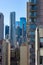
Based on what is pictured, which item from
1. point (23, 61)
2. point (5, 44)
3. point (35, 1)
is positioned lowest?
point (23, 61)

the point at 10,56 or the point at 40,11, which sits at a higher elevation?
the point at 40,11

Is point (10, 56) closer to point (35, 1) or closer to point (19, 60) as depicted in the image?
point (19, 60)

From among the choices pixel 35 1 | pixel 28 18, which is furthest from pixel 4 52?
pixel 35 1

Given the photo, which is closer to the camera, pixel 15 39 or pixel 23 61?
pixel 23 61

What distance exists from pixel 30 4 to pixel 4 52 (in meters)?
9.39

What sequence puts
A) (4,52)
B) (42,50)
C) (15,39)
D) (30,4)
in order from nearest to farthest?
(42,50) < (30,4) < (4,52) < (15,39)

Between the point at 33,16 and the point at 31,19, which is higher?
the point at 33,16

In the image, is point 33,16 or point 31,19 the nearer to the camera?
point 33,16

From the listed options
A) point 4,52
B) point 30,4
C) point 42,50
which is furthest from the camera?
point 4,52

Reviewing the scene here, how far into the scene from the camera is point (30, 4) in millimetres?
38062

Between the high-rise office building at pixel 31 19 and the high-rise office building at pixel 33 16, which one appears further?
the high-rise office building at pixel 33 16

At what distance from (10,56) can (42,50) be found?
2620 cm

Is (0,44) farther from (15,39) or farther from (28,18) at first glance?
(15,39)

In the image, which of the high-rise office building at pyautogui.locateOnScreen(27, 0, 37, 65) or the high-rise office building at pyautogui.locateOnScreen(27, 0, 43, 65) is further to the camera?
the high-rise office building at pyautogui.locateOnScreen(27, 0, 43, 65)
